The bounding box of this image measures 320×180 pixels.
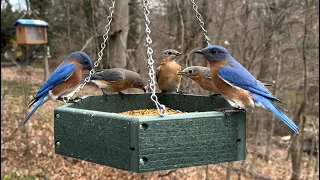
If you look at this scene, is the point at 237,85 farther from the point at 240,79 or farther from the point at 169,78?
the point at 169,78

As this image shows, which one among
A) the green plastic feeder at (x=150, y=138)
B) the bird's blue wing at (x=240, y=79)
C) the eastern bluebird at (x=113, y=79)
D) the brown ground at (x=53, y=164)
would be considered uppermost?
the bird's blue wing at (x=240, y=79)

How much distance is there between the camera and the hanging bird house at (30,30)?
10202 mm

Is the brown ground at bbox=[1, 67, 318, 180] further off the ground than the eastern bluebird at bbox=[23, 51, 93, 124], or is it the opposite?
the eastern bluebird at bbox=[23, 51, 93, 124]

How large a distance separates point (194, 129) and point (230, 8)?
20.6ft

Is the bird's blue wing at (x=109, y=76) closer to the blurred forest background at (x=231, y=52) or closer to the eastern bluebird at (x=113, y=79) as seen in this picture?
the eastern bluebird at (x=113, y=79)

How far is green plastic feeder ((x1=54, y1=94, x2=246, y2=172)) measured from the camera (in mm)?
2392

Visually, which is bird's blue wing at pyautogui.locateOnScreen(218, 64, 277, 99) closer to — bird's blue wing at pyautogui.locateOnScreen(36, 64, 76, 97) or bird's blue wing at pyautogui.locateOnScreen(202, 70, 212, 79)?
bird's blue wing at pyautogui.locateOnScreen(202, 70, 212, 79)

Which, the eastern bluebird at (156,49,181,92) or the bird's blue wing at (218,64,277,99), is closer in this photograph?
the bird's blue wing at (218,64,277,99)

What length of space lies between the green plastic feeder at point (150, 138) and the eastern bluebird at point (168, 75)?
58.2 inches

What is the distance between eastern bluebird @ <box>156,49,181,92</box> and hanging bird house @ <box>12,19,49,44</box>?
6592mm

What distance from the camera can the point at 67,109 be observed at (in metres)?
2.81

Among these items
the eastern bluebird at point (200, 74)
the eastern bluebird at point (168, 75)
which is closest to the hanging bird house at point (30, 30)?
the eastern bluebird at point (168, 75)

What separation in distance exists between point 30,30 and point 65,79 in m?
7.29

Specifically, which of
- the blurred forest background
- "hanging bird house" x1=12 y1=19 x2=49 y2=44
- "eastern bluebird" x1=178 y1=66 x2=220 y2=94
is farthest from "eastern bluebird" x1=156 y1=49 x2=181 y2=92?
"hanging bird house" x1=12 y1=19 x2=49 y2=44
